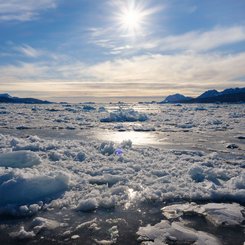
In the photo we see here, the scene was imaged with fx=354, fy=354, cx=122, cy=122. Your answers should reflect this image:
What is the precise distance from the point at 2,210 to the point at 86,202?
187 cm

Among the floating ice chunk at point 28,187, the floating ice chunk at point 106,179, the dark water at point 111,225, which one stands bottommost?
Answer: the dark water at point 111,225

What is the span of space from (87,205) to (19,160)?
436cm

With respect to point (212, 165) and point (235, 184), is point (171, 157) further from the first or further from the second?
point (235, 184)

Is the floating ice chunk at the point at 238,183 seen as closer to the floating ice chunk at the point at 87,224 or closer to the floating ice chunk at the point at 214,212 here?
the floating ice chunk at the point at 214,212

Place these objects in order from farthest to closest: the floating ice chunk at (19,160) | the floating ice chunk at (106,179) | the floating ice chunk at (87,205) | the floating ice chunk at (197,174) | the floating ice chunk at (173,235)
Answer: 1. the floating ice chunk at (19,160)
2. the floating ice chunk at (197,174)
3. the floating ice chunk at (106,179)
4. the floating ice chunk at (87,205)
5. the floating ice chunk at (173,235)

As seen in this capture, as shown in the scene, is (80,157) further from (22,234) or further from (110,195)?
(22,234)

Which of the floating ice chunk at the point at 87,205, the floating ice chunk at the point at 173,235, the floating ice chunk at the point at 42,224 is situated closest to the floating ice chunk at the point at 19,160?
the floating ice chunk at the point at 87,205

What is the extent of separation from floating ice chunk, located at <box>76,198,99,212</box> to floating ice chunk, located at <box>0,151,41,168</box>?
395 cm

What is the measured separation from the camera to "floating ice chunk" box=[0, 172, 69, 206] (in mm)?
8398

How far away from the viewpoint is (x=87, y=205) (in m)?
8.15

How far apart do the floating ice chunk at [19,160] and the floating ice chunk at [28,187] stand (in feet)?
7.51

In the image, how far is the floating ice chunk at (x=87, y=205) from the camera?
8109mm

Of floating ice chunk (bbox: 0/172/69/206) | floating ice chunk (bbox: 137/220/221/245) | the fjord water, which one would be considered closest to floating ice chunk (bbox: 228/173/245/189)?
the fjord water

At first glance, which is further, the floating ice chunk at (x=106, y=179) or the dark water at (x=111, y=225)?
the floating ice chunk at (x=106, y=179)
